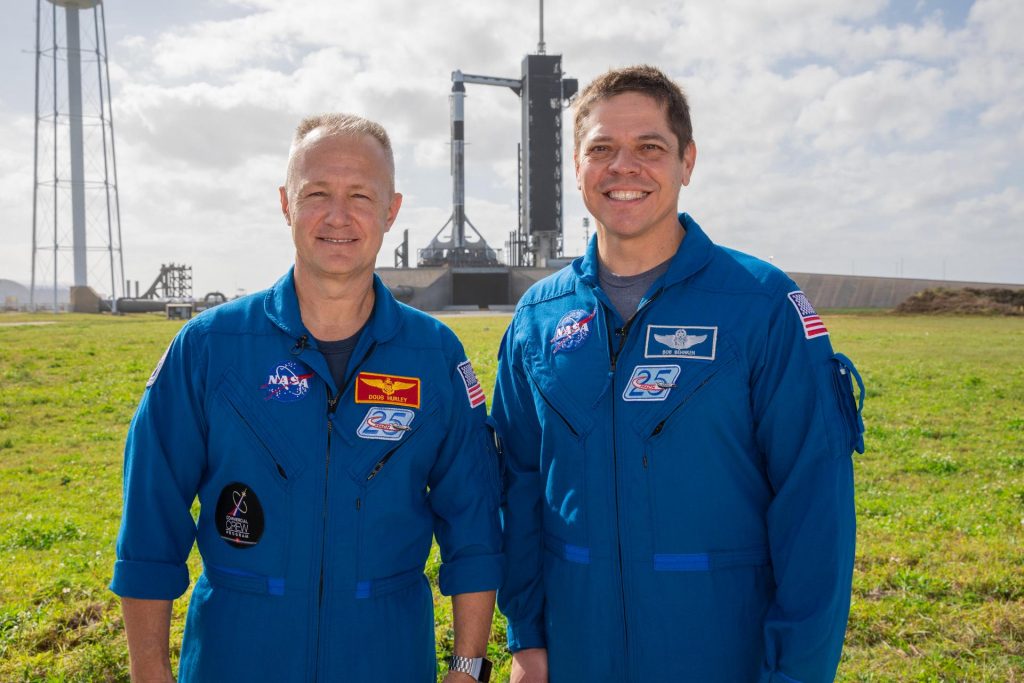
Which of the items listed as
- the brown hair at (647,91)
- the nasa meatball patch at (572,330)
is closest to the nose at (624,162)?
the brown hair at (647,91)

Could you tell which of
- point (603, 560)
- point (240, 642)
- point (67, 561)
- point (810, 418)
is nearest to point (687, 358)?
point (810, 418)

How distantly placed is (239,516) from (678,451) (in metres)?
1.57

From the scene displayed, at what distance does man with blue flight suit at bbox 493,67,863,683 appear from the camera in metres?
2.59

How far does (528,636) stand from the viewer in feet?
10.1

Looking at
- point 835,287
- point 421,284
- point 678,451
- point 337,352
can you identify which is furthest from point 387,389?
point 835,287

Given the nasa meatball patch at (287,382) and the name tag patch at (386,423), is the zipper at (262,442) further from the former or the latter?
the name tag patch at (386,423)

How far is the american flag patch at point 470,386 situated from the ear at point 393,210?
2.03 feet

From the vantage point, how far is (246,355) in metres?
2.80

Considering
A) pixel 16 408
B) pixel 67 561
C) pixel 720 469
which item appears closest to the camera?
pixel 720 469

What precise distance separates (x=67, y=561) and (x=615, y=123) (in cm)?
596

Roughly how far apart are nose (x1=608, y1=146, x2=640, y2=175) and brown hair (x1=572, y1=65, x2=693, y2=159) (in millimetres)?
210

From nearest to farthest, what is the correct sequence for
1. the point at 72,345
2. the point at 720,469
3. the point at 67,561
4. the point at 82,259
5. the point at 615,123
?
the point at 720,469
the point at 615,123
the point at 67,561
the point at 72,345
the point at 82,259

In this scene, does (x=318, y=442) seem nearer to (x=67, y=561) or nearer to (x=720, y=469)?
(x=720, y=469)

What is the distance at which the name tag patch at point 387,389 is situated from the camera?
280 centimetres
